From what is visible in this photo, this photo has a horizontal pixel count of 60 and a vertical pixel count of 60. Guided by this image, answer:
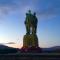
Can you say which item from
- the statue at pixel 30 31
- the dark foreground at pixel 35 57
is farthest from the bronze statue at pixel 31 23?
the dark foreground at pixel 35 57

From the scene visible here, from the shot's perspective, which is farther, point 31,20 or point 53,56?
Result: point 31,20

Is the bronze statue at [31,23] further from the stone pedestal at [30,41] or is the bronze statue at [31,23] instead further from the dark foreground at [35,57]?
the dark foreground at [35,57]

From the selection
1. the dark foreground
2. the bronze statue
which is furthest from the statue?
the dark foreground

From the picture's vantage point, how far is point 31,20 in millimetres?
27547

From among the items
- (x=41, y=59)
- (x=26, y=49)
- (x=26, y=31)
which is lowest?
(x=41, y=59)

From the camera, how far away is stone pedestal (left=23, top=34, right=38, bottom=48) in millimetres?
27289

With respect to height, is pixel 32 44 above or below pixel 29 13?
below

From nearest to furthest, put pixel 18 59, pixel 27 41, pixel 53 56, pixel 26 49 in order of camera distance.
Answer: pixel 53 56
pixel 18 59
pixel 26 49
pixel 27 41

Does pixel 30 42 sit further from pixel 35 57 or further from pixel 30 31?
pixel 35 57

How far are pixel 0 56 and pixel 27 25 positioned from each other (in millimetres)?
9676

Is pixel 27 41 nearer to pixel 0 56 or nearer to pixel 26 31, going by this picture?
pixel 26 31

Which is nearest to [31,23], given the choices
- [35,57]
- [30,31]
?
[30,31]

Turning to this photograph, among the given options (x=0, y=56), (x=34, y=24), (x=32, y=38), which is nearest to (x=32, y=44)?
(x=32, y=38)

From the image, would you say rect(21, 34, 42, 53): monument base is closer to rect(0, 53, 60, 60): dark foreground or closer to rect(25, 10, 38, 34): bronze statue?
rect(25, 10, 38, 34): bronze statue
